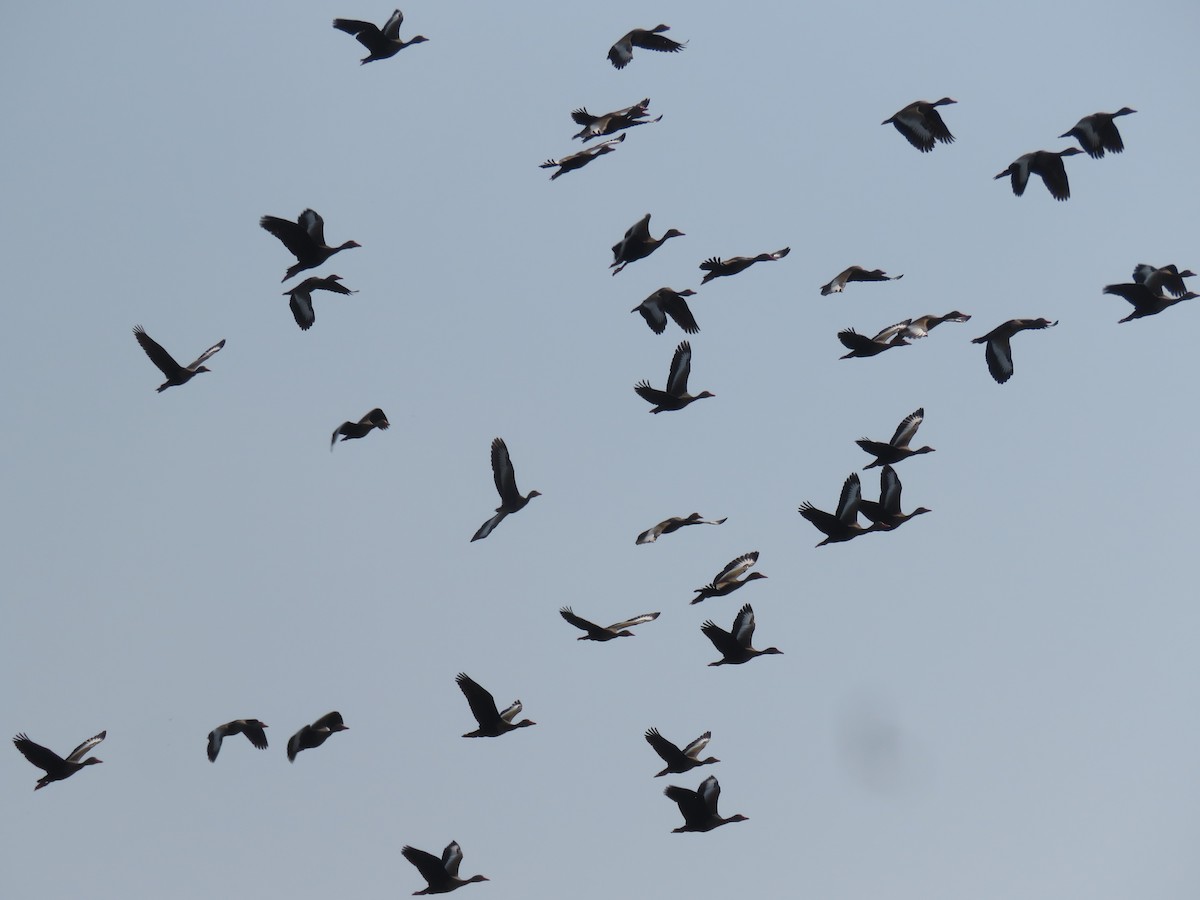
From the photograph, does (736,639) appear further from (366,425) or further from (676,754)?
(366,425)

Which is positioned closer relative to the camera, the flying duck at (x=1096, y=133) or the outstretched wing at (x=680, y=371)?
the flying duck at (x=1096, y=133)

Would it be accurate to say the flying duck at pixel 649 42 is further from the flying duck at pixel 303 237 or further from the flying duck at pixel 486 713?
the flying duck at pixel 486 713

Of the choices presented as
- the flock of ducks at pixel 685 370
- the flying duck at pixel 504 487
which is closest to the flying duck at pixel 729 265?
the flock of ducks at pixel 685 370

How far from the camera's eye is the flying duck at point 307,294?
31.9m

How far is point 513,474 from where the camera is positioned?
2888 cm

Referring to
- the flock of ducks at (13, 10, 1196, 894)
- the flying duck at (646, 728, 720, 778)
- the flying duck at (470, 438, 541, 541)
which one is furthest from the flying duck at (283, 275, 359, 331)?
the flying duck at (646, 728, 720, 778)

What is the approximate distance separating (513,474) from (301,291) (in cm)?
638

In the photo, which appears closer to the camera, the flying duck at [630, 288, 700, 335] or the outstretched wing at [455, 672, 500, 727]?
the outstretched wing at [455, 672, 500, 727]

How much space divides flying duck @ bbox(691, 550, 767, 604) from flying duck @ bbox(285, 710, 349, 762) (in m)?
6.44

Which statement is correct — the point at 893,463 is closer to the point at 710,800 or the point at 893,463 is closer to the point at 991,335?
the point at 991,335

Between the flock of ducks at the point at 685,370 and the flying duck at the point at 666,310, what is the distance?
5.04 feet

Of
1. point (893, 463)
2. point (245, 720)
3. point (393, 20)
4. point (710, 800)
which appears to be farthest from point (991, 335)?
point (245, 720)

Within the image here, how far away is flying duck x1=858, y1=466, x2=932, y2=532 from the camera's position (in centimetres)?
2913

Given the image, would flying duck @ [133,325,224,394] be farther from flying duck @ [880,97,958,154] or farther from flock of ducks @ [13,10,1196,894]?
flying duck @ [880,97,958,154]
